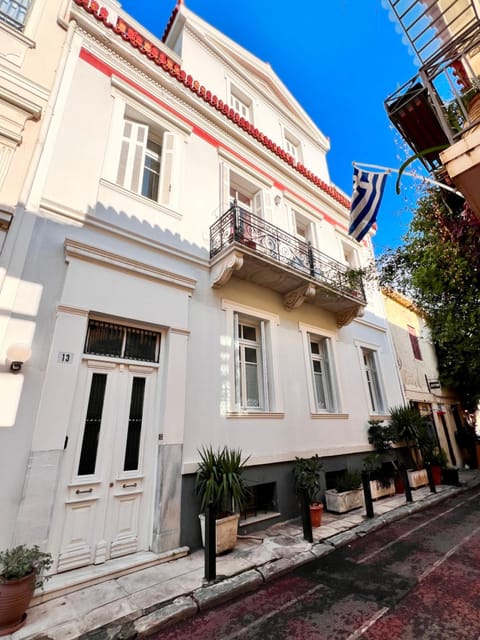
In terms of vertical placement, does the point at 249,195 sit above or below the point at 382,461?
above

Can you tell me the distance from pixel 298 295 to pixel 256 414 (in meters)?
3.28

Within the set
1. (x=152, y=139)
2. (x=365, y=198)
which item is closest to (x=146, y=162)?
(x=152, y=139)

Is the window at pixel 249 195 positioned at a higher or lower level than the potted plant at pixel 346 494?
higher

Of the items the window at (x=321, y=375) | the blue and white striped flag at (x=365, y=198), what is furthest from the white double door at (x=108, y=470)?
the blue and white striped flag at (x=365, y=198)

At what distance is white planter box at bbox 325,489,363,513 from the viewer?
660 centimetres

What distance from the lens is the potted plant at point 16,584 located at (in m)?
2.88

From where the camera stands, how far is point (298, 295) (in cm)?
775

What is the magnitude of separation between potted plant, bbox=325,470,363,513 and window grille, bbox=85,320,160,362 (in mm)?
5181

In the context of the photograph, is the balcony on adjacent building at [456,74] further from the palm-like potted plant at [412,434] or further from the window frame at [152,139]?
the palm-like potted plant at [412,434]

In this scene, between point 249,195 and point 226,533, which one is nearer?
point 226,533

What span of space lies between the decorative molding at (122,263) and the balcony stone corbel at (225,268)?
57 centimetres

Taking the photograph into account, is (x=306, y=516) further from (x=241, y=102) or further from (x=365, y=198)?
(x=241, y=102)

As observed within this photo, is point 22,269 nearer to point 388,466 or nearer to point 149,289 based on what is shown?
point 149,289

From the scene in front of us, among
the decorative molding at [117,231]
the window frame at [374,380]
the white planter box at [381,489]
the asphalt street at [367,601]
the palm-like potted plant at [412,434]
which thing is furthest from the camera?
the window frame at [374,380]
